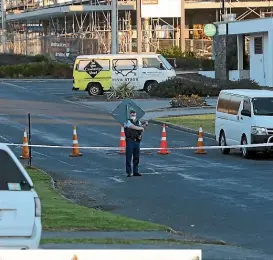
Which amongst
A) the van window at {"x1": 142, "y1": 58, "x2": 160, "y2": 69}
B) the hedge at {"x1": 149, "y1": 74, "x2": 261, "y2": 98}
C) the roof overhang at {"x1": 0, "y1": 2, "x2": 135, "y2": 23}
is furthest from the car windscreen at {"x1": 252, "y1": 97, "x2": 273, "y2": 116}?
the roof overhang at {"x1": 0, "y1": 2, "x2": 135, "y2": 23}

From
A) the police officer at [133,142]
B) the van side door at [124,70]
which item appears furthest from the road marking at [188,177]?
the van side door at [124,70]

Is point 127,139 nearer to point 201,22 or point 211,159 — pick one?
point 211,159

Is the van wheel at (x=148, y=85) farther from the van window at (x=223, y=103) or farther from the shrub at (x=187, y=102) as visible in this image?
the van window at (x=223, y=103)

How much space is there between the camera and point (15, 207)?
34.6 feet

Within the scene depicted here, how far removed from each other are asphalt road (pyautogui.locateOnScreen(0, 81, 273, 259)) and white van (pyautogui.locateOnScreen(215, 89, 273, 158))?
1.72ft

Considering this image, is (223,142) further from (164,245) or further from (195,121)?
(164,245)

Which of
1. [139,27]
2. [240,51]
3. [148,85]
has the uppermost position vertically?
[139,27]

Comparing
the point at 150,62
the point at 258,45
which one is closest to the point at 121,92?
the point at 150,62

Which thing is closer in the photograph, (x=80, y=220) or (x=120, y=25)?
(x=80, y=220)

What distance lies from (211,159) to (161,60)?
27.0 metres

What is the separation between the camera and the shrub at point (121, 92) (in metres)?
50.6

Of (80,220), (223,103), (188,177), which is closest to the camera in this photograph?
(80,220)

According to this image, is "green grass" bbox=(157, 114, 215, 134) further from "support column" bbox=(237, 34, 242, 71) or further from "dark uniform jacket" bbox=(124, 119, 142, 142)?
"support column" bbox=(237, 34, 242, 71)

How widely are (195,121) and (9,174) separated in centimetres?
2666
